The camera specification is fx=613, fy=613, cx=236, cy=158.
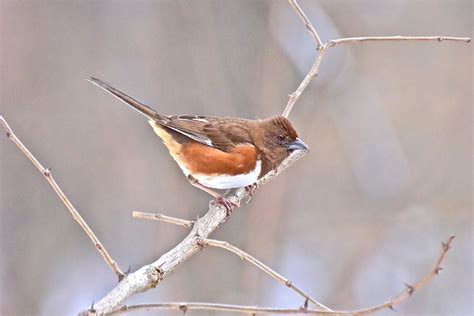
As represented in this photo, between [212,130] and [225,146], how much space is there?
0.66 feet

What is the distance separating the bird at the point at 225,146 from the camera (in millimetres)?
4516

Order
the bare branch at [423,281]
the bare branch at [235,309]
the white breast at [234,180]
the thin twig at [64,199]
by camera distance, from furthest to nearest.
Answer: the white breast at [234,180], the thin twig at [64,199], the bare branch at [235,309], the bare branch at [423,281]

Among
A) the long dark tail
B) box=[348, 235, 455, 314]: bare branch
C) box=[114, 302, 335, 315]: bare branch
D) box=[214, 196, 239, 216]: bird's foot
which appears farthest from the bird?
box=[348, 235, 455, 314]: bare branch

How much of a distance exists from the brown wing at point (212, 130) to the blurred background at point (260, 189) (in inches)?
67.1

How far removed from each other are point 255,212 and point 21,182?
8.34 ft

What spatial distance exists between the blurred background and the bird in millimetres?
1730

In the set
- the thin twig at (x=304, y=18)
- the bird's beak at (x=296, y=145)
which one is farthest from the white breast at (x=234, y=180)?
the thin twig at (x=304, y=18)

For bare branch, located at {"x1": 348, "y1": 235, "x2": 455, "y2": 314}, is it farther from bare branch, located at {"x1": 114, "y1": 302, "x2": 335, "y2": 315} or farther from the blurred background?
the blurred background

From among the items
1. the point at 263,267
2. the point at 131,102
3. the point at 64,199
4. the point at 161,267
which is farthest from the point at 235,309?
the point at 131,102

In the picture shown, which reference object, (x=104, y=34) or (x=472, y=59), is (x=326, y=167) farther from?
(x=104, y=34)

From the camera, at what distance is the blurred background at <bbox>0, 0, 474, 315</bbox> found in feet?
21.7

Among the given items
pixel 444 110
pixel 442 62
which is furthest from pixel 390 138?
pixel 442 62

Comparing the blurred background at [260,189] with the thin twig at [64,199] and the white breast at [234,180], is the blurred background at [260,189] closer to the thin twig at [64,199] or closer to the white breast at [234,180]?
the white breast at [234,180]

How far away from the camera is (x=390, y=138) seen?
24.5 ft
